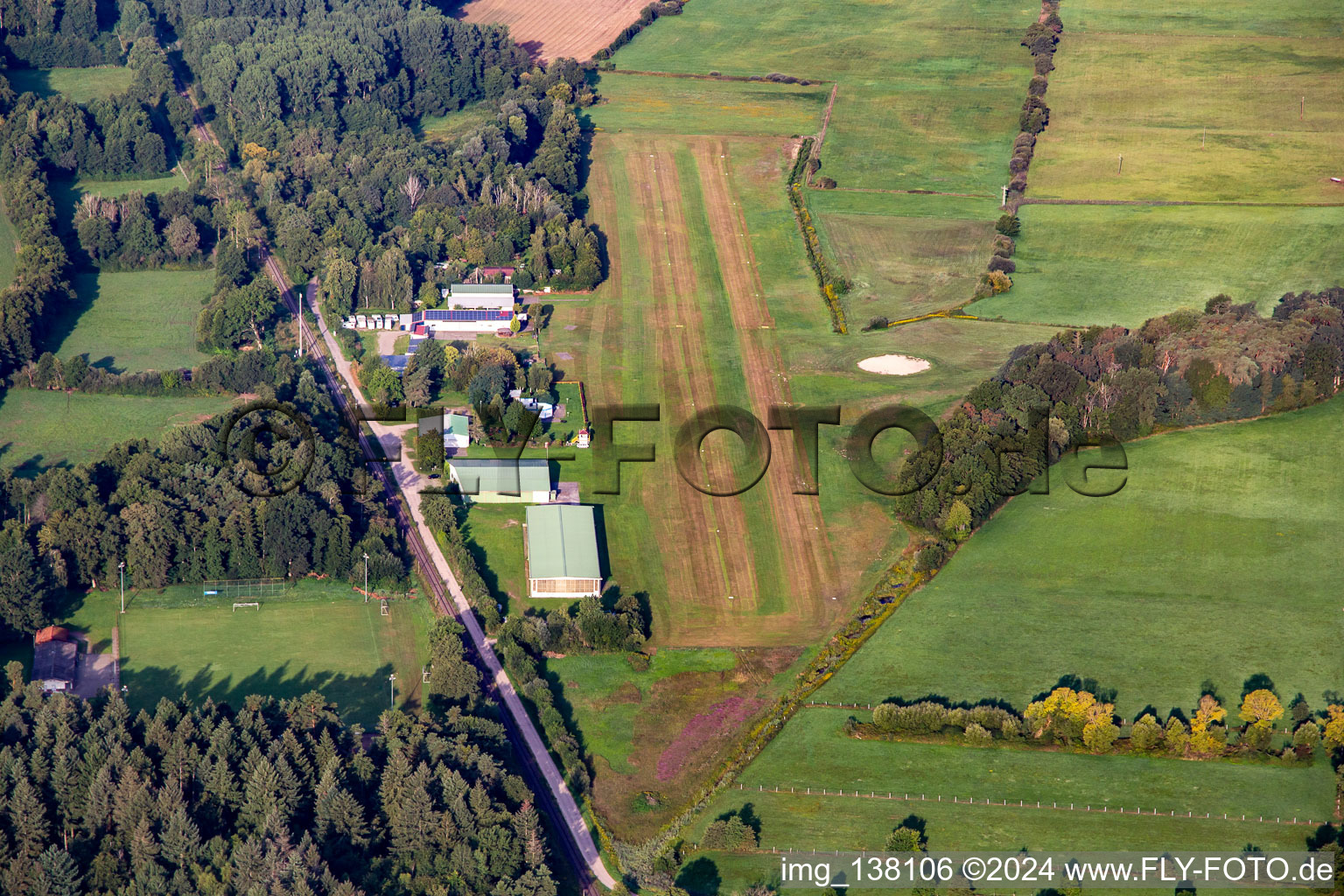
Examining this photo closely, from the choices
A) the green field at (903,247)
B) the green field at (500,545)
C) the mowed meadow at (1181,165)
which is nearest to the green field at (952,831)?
the green field at (500,545)

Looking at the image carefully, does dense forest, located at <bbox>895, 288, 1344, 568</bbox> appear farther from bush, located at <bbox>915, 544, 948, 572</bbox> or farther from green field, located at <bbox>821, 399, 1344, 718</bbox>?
green field, located at <bbox>821, 399, 1344, 718</bbox>

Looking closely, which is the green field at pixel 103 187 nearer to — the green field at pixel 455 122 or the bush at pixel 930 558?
the green field at pixel 455 122

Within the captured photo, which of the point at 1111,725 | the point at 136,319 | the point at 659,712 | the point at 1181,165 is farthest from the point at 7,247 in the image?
the point at 1181,165

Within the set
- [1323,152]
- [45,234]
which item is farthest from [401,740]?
[1323,152]

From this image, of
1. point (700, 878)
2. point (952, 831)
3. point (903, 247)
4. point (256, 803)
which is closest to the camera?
point (700, 878)

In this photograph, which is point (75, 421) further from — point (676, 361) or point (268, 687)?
point (676, 361)
